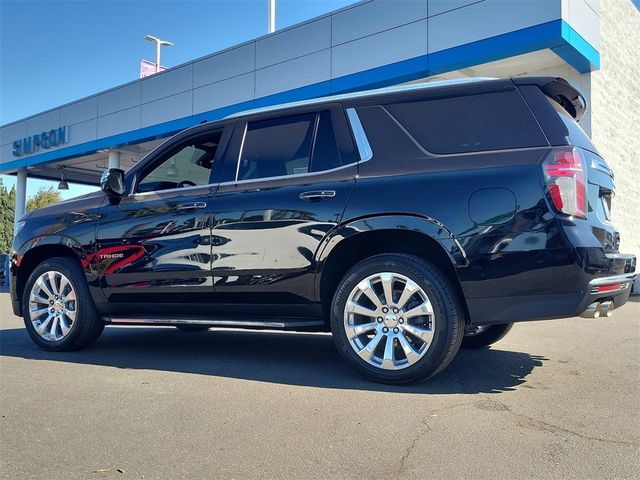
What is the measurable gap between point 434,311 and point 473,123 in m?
1.29

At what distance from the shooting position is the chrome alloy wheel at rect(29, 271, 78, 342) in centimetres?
509

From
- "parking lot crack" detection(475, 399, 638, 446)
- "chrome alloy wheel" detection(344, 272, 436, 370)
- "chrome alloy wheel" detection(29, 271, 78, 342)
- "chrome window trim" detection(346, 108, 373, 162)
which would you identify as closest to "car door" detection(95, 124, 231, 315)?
"chrome alloy wheel" detection(29, 271, 78, 342)

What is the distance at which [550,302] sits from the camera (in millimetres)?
3354

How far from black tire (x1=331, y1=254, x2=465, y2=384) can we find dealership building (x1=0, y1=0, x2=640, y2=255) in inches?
331

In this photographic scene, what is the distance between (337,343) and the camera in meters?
3.89

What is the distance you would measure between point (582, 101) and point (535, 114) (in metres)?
0.74

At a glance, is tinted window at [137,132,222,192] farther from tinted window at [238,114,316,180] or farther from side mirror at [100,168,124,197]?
tinted window at [238,114,316,180]

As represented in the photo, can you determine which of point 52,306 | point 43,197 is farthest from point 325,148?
point 43,197

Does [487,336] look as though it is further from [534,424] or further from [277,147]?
[277,147]

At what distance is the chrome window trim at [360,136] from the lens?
4.02 meters

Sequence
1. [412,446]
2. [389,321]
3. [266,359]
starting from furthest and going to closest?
1. [266,359]
2. [389,321]
3. [412,446]

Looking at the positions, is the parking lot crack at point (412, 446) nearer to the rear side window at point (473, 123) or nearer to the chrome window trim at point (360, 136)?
the rear side window at point (473, 123)

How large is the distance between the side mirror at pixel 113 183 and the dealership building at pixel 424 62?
8529 mm

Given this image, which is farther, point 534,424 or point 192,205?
point 192,205
